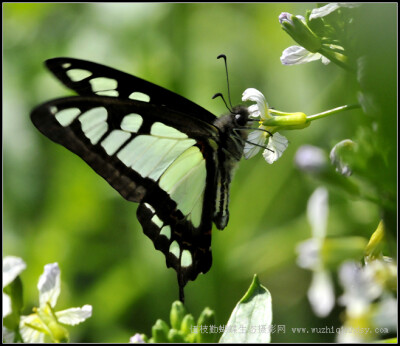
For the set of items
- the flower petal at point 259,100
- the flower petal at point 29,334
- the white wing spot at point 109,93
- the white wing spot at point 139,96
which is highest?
Result: the white wing spot at point 109,93

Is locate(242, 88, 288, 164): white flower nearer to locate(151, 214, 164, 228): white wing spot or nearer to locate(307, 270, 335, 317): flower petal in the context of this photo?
locate(307, 270, 335, 317): flower petal

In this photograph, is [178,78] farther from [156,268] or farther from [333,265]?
[333,265]

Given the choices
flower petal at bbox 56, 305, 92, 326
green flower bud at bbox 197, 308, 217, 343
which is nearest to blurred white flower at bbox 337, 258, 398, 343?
green flower bud at bbox 197, 308, 217, 343

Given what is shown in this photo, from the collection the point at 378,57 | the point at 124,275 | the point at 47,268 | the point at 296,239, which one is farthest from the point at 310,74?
the point at 378,57

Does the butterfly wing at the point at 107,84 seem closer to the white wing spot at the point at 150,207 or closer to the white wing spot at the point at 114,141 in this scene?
the white wing spot at the point at 114,141

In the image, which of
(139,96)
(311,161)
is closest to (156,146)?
(139,96)

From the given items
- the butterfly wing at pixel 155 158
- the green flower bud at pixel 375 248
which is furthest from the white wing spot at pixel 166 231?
the green flower bud at pixel 375 248

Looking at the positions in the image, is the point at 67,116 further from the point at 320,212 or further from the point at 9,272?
the point at 320,212
